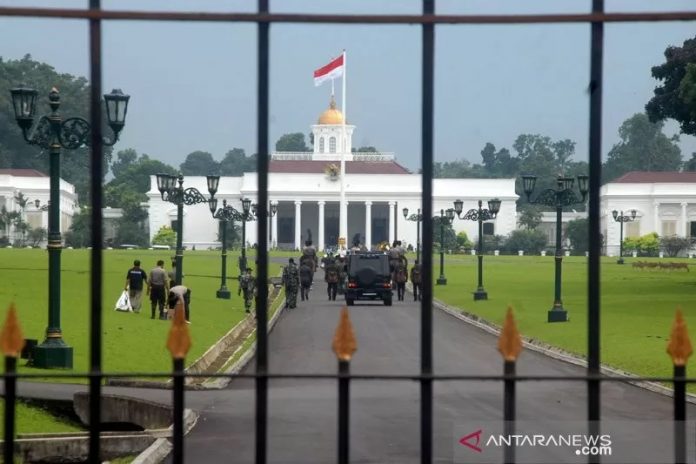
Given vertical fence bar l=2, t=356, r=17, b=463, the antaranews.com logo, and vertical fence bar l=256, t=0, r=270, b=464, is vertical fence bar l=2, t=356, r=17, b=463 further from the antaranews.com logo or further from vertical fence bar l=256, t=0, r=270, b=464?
the antaranews.com logo

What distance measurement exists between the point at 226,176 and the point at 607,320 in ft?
197

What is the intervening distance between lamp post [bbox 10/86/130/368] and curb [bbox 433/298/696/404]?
708 centimetres

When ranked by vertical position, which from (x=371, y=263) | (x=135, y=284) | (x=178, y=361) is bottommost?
(x=135, y=284)

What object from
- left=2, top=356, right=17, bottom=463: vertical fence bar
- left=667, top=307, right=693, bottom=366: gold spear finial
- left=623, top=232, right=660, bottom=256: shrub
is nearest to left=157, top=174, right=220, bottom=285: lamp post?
left=2, top=356, right=17, bottom=463: vertical fence bar

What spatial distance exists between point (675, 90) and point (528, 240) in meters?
36.3

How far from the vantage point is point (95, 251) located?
16.1 feet

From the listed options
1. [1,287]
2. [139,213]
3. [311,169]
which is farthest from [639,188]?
[311,169]

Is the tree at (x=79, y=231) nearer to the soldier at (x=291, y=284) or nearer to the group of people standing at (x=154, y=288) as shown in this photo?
the soldier at (x=291, y=284)

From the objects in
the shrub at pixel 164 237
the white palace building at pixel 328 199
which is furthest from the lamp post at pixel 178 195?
the white palace building at pixel 328 199

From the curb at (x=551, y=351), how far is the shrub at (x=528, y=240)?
40.3 metres

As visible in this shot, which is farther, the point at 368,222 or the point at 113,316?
the point at 368,222

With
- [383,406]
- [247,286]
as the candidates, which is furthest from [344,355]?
[247,286]

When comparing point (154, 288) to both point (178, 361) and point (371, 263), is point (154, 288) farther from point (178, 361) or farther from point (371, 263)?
point (178, 361)

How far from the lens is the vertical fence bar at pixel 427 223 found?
16.0 feet
